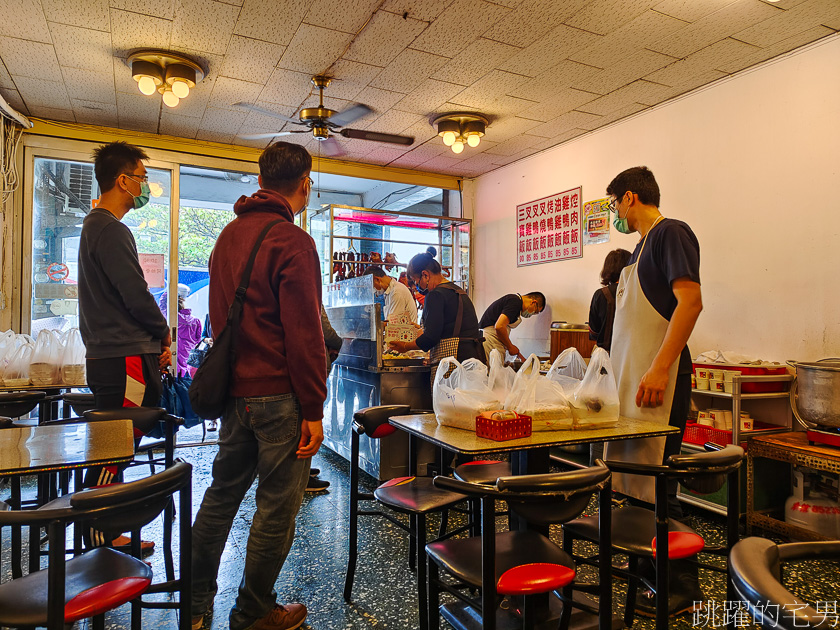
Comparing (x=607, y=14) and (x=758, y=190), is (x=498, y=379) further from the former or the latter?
(x=758, y=190)

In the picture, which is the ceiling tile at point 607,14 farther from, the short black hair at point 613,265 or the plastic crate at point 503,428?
the plastic crate at point 503,428

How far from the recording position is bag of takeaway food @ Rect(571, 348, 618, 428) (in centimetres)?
200

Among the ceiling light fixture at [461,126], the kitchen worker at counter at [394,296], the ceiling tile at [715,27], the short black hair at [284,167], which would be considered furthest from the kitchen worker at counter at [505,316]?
the short black hair at [284,167]

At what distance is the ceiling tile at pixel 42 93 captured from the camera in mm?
4133

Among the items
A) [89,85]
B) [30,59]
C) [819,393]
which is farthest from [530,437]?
[89,85]

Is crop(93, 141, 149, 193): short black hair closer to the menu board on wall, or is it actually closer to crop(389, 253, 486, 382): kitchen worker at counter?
crop(389, 253, 486, 382): kitchen worker at counter

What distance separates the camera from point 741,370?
3.25 metres

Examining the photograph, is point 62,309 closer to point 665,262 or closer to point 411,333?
point 411,333

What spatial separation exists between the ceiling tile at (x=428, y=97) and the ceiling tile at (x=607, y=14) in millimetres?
1145

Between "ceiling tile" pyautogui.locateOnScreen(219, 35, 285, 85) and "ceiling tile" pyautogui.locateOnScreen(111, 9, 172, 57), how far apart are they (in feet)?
1.29

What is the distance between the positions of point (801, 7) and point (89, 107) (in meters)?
5.18

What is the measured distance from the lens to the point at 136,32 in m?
3.40

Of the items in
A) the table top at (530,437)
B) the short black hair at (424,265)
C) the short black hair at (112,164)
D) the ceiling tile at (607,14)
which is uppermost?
the ceiling tile at (607,14)

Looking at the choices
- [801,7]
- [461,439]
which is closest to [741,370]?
[801,7]
